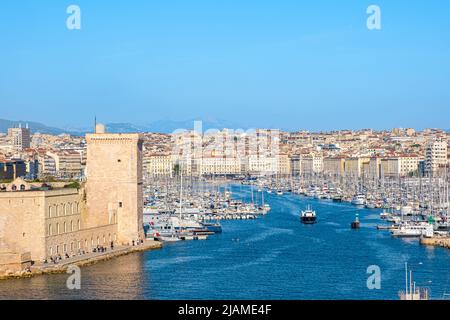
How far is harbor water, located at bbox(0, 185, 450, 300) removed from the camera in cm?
1266

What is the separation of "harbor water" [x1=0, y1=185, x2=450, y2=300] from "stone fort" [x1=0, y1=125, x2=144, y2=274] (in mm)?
810

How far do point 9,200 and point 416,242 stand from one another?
10.7 metres

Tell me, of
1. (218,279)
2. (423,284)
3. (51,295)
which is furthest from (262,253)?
(51,295)

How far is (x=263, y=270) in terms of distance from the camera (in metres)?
15.5

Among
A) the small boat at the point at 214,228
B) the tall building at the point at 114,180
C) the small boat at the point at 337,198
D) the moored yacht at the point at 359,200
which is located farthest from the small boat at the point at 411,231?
the small boat at the point at 337,198

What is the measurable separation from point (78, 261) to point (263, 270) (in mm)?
3283

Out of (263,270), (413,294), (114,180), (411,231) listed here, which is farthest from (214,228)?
(413,294)

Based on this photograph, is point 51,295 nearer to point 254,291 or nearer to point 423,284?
point 254,291

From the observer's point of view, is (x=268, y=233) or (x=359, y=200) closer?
(x=268, y=233)

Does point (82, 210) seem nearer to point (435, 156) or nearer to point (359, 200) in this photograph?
point (359, 200)

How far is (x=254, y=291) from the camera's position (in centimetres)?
1284

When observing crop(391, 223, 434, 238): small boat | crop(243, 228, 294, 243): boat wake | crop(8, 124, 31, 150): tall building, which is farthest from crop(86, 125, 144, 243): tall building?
crop(8, 124, 31, 150): tall building

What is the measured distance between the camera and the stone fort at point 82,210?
15.4 m

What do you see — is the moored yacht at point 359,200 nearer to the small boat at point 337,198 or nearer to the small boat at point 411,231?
the small boat at point 337,198
